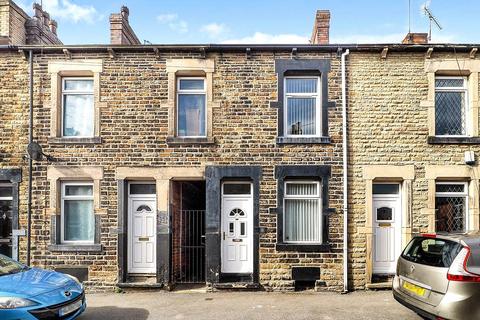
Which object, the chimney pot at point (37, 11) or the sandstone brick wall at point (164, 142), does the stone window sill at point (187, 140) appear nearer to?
the sandstone brick wall at point (164, 142)

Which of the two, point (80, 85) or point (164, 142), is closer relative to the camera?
point (164, 142)

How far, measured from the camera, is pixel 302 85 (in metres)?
10.2

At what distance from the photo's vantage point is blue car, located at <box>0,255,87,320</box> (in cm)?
578

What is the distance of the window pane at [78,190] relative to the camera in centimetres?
1006

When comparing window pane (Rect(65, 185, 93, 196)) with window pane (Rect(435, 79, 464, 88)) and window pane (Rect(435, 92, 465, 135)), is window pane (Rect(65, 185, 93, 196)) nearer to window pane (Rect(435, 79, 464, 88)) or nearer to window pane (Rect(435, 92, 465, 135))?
window pane (Rect(435, 92, 465, 135))

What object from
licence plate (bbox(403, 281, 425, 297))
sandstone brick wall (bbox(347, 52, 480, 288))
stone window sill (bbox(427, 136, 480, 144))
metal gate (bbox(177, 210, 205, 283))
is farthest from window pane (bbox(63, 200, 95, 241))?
stone window sill (bbox(427, 136, 480, 144))

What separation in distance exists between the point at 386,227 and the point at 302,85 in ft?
13.6

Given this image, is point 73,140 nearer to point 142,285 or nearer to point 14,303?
point 142,285

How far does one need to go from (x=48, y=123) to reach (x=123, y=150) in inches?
79.7

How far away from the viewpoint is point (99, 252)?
9.68 meters

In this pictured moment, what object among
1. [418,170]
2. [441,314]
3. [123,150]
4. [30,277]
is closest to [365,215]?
[418,170]

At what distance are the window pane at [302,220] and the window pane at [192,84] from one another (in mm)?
3665

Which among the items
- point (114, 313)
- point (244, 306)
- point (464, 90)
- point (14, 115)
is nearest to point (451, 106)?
point (464, 90)

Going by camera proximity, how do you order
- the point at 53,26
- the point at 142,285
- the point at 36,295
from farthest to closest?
the point at 53,26, the point at 142,285, the point at 36,295
